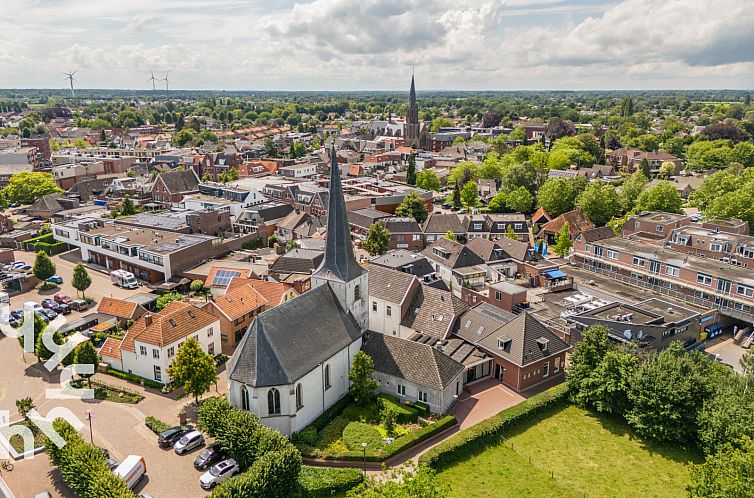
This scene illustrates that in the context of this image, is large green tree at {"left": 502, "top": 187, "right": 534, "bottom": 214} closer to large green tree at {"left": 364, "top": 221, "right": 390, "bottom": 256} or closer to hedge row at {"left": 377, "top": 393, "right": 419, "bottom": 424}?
large green tree at {"left": 364, "top": 221, "right": 390, "bottom": 256}

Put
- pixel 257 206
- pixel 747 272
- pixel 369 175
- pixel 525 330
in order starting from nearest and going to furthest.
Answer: pixel 525 330 < pixel 747 272 < pixel 257 206 < pixel 369 175

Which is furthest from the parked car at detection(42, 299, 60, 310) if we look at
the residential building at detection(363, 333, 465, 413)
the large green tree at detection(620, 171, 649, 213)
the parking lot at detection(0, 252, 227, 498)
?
the large green tree at detection(620, 171, 649, 213)

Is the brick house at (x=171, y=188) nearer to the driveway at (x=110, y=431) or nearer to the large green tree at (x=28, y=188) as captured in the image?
the large green tree at (x=28, y=188)

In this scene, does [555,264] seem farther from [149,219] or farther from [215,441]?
[149,219]

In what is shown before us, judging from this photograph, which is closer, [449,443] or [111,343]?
[449,443]

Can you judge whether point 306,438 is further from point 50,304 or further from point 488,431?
point 50,304

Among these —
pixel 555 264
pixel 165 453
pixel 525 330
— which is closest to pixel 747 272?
pixel 555 264

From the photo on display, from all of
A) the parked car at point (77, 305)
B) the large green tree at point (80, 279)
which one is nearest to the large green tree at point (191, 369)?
the parked car at point (77, 305)
